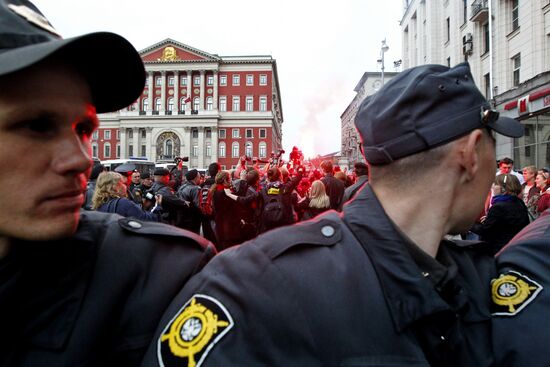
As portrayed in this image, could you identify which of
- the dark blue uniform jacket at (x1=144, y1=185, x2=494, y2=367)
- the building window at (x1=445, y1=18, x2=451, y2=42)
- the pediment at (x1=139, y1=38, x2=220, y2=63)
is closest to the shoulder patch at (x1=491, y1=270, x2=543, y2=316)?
the dark blue uniform jacket at (x1=144, y1=185, x2=494, y2=367)

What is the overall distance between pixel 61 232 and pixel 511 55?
19290 millimetres

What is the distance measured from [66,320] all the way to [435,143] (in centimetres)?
118

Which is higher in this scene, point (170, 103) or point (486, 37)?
point (170, 103)

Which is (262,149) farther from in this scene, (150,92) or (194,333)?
(194,333)

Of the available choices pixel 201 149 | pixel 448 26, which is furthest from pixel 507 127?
pixel 201 149

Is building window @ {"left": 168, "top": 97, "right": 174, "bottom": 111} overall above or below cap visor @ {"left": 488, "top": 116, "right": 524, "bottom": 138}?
above

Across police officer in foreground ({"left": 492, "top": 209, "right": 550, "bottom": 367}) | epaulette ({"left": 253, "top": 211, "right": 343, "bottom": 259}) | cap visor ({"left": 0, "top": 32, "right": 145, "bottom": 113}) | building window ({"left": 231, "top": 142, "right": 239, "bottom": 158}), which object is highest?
building window ({"left": 231, "top": 142, "right": 239, "bottom": 158})

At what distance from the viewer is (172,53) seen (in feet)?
224

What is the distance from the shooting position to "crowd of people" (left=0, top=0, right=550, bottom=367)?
95 centimetres

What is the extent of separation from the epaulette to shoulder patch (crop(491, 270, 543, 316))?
25.4 inches

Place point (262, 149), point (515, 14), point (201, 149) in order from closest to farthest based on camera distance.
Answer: point (515, 14) < point (201, 149) < point (262, 149)

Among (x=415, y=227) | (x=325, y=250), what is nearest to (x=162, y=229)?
(x=325, y=250)

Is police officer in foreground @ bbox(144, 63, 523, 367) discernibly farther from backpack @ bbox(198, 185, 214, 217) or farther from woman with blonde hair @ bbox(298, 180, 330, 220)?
backpack @ bbox(198, 185, 214, 217)

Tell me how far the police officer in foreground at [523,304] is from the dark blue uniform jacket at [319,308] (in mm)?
91
